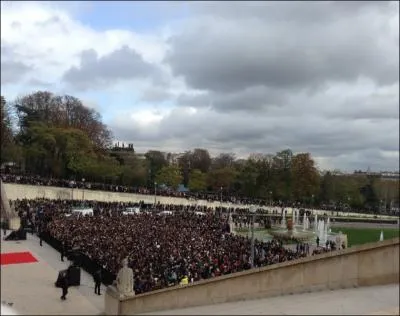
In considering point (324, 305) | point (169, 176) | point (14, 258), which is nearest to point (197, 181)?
point (169, 176)

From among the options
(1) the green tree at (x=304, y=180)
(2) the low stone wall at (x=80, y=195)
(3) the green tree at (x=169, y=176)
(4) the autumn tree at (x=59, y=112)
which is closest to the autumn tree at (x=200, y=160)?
(1) the green tree at (x=304, y=180)

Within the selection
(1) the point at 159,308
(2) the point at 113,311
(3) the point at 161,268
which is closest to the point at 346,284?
(1) the point at 159,308

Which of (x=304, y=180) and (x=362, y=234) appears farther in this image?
(x=304, y=180)

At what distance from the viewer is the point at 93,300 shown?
311 inches

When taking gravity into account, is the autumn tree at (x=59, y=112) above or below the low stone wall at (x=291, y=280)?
above

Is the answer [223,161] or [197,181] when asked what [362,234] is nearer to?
[197,181]

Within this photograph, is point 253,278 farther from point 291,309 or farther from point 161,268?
point 161,268

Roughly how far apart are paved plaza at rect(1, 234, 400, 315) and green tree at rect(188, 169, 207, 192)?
87.7 m

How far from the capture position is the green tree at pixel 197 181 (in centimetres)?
9784

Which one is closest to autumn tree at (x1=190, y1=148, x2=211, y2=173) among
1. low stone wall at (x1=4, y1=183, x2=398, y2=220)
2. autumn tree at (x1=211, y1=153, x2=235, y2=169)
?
autumn tree at (x1=211, y1=153, x2=235, y2=169)

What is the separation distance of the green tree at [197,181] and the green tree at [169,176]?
1163cm

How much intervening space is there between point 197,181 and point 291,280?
88.6 m

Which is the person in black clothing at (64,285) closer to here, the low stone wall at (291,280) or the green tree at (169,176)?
the low stone wall at (291,280)

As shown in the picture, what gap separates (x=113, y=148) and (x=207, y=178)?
84.9 metres
